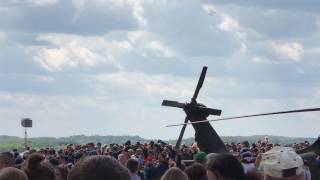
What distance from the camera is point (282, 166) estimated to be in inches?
204

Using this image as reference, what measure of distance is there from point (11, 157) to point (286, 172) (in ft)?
21.1

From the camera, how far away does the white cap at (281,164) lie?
5191 mm

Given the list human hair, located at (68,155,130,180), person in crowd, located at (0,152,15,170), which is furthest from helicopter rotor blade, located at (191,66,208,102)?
human hair, located at (68,155,130,180)

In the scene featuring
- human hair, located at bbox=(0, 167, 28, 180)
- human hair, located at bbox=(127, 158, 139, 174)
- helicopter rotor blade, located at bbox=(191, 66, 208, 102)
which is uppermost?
helicopter rotor blade, located at bbox=(191, 66, 208, 102)

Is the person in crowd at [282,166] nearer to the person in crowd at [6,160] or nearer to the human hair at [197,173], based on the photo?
the human hair at [197,173]

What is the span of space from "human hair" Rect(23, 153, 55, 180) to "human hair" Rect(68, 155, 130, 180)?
4.64m

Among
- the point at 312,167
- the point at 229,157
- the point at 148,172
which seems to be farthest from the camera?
the point at 148,172

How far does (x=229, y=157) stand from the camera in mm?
6500

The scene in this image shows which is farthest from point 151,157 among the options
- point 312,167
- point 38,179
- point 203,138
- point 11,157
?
point 38,179

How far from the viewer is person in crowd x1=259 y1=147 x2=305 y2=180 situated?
5.19 m

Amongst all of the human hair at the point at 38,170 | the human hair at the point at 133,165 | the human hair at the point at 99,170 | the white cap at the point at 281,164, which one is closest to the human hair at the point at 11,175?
the white cap at the point at 281,164

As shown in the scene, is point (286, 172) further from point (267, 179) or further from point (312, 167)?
point (312, 167)

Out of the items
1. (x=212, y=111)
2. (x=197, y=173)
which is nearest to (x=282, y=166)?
(x=197, y=173)

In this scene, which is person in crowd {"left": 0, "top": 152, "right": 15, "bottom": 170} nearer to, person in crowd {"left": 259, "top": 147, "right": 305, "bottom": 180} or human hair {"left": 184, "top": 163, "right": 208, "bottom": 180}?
human hair {"left": 184, "top": 163, "right": 208, "bottom": 180}
